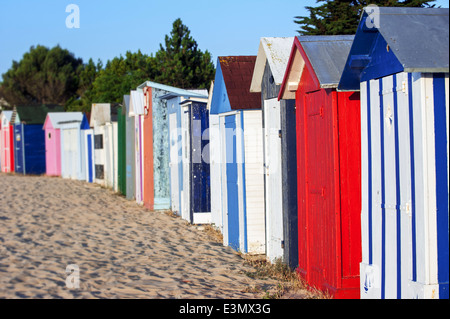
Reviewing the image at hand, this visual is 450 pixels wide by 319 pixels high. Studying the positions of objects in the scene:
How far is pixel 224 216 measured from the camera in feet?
31.2

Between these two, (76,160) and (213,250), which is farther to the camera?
(76,160)

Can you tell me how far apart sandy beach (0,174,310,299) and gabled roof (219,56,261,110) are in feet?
6.78

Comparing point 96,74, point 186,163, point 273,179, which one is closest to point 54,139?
point 186,163

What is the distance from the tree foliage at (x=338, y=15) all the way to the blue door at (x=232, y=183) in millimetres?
13604

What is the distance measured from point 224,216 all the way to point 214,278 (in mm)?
2661

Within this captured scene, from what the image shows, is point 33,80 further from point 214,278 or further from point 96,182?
point 214,278

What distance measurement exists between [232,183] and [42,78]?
50.7m

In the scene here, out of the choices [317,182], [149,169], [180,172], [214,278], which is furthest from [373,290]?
[149,169]

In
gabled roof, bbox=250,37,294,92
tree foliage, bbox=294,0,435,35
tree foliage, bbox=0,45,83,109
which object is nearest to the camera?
gabled roof, bbox=250,37,294,92

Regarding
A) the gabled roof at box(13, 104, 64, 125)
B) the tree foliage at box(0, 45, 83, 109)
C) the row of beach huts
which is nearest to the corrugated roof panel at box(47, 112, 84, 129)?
the gabled roof at box(13, 104, 64, 125)

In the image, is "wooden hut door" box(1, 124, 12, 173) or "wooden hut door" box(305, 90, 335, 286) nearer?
"wooden hut door" box(305, 90, 335, 286)

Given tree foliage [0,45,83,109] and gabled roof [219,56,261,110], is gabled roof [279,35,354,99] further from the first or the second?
tree foliage [0,45,83,109]

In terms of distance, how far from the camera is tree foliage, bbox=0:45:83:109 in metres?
55.5
